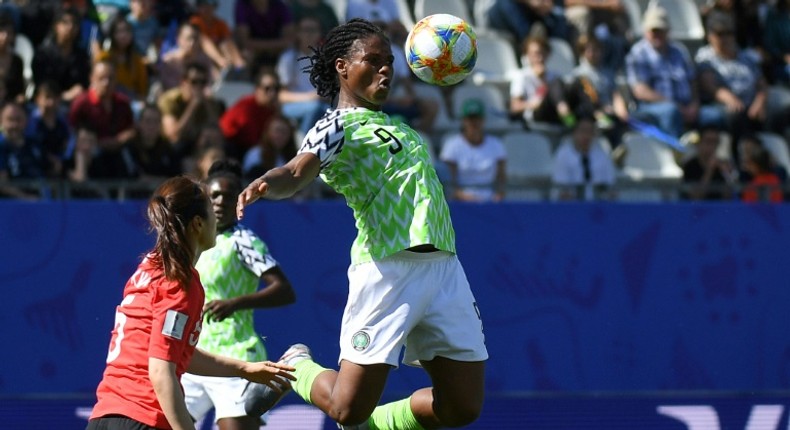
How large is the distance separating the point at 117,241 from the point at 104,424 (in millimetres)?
4787

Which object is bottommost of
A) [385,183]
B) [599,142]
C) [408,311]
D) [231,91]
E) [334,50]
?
[599,142]

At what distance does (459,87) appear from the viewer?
1263 centimetres

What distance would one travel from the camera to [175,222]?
4.62 metres

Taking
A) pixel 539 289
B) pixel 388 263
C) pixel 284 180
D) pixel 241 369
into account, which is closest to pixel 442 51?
pixel 388 263

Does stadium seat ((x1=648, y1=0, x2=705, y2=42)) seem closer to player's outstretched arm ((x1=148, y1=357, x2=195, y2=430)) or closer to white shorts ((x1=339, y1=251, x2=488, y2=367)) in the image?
white shorts ((x1=339, y1=251, x2=488, y2=367))

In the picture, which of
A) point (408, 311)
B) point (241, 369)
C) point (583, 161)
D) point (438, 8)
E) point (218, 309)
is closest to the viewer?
point (241, 369)

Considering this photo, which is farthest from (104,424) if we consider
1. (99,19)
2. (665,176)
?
(665,176)

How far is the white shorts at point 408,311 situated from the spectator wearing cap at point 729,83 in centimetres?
781

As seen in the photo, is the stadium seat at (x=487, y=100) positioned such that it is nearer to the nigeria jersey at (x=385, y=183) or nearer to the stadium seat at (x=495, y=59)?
the stadium seat at (x=495, y=59)

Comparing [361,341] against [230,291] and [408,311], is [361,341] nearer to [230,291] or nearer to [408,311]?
[408,311]

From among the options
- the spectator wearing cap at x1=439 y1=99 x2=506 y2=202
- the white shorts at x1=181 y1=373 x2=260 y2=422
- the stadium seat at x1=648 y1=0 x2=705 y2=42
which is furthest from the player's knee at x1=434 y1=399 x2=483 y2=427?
the stadium seat at x1=648 y1=0 x2=705 y2=42

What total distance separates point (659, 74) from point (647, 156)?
106 cm

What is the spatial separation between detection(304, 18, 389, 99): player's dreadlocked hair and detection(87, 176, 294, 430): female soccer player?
4.35ft

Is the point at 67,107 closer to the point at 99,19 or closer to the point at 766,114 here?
the point at 99,19
